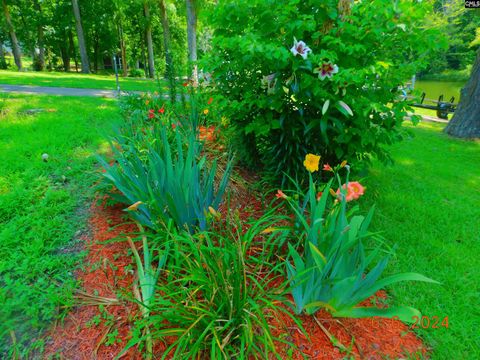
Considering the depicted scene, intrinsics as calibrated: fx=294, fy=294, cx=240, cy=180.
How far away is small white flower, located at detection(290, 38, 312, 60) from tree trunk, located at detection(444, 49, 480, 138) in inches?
223

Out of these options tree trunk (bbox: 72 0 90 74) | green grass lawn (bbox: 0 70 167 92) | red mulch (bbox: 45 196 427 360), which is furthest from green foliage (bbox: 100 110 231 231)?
tree trunk (bbox: 72 0 90 74)

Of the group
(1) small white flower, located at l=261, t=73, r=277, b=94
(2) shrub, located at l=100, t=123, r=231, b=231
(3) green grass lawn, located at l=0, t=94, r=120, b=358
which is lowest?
(3) green grass lawn, located at l=0, t=94, r=120, b=358

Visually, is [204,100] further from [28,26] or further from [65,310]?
[28,26]

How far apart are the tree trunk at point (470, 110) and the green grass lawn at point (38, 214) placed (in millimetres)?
6871

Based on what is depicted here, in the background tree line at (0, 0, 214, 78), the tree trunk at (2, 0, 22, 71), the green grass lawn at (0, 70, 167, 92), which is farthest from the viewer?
the background tree line at (0, 0, 214, 78)

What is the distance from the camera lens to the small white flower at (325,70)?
2055 mm

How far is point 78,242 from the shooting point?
214 cm

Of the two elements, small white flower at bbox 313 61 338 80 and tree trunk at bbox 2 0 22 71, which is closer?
small white flower at bbox 313 61 338 80

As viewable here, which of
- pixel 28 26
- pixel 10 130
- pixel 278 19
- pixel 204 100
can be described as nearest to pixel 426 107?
pixel 204 100

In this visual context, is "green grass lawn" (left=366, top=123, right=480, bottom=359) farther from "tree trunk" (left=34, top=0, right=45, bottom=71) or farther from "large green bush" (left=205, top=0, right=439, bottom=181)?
"tree trunk" (left=34, top=0, right=45, bottom=71)

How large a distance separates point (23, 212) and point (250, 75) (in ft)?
7.45

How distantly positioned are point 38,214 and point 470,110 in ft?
24.6

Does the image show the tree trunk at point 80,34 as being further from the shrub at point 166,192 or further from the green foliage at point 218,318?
the green foliage at point 218,318

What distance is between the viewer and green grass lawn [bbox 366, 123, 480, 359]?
5.73ft
